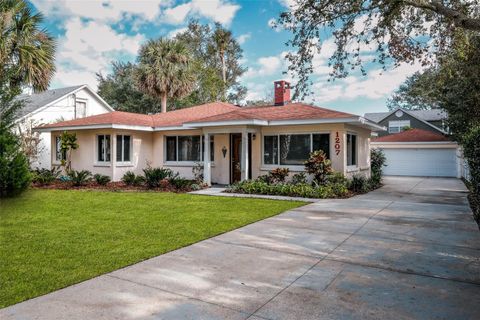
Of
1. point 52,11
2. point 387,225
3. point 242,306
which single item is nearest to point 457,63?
point 387,225

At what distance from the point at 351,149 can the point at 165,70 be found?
15.1 m

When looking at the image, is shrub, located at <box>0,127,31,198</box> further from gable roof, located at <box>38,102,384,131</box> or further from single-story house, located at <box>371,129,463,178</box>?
single-story house, located at <box>371,129,463,178</box>

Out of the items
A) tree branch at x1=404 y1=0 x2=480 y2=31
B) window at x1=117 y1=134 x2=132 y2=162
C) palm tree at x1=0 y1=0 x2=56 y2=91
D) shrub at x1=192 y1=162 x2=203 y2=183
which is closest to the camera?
tree branch at x1=404 y1=0 x2=480 y2=31

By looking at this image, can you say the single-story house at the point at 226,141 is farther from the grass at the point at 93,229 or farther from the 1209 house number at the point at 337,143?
the grass at the point at 93,229

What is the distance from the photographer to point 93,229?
22.3 ft

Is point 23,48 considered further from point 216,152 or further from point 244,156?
point 244,156

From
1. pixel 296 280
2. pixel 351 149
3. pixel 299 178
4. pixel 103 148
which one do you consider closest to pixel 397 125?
pixel 351 149

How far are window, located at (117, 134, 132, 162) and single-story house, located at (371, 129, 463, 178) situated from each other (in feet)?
58.9

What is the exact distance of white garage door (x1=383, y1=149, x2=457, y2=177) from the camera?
77.7ft

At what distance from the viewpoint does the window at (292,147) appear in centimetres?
1375

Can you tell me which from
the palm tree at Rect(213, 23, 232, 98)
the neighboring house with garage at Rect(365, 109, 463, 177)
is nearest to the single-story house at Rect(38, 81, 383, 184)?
the neighboring house with garage at Rect(365, 109, 463, 177)

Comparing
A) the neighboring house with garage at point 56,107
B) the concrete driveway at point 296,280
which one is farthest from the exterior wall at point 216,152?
the concrete driveway at point 296,280

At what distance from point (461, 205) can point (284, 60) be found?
682 centimetres

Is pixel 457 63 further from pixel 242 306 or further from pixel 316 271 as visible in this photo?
pixel 242 306
